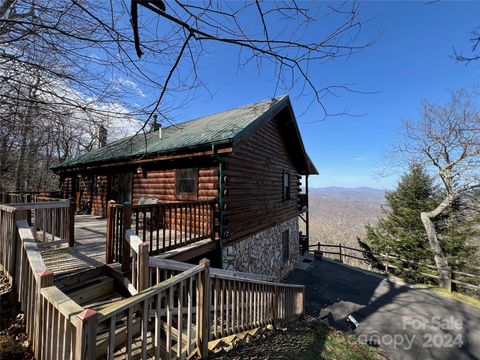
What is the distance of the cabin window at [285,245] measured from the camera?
11.3 metres

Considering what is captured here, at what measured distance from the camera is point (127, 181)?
9.80 m

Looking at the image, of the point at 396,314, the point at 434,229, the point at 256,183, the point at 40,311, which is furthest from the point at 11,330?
the point at 434,229

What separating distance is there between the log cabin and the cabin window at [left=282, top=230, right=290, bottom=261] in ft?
0.17

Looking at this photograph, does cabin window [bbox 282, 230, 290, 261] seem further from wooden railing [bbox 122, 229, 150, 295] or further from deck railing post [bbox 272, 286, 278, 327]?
wooden railing [bbox 122, 229, 150, 295]

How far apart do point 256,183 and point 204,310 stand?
5897 mm

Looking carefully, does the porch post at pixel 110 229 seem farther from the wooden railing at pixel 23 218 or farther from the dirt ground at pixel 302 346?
the dirt ground at pixel 302 346

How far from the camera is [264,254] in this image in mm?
9047

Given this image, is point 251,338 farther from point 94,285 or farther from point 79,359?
point 79,359

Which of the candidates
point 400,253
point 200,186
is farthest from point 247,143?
point 400,253

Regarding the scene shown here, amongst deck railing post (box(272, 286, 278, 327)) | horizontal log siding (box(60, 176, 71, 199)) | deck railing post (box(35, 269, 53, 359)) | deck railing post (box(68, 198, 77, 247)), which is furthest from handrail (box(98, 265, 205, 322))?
horizontal log siding (box(60, 176, 71, 199))

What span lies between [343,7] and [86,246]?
643cm

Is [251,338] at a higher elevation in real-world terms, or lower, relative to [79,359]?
lower

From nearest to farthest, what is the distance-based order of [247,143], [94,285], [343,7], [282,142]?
[343,7] → [94,285] → [247,143] → [282,142]

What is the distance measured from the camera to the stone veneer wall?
712 centimetres
